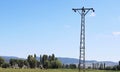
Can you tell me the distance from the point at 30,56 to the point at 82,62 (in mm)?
151692

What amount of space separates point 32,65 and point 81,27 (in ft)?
475

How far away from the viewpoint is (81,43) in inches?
1168

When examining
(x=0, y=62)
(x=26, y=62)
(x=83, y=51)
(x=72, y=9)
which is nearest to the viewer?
(x=83, y=51)

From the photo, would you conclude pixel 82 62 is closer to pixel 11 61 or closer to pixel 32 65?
pixel 32 65

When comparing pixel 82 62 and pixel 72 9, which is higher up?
pixel 72 9

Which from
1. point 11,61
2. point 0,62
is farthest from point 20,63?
point 0,62

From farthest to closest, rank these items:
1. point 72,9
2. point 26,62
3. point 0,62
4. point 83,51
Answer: point 26,62, point 0,62, point 72,9, point 83,51

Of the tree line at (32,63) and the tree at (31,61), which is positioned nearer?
the tree line at (32,63)

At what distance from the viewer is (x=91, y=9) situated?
31109mm

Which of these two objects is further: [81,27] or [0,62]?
[0,62]

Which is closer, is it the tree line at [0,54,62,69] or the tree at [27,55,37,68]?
the tree line at [0,54,62,69]

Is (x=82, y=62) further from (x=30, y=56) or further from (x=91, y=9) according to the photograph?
(x=30, y=56)

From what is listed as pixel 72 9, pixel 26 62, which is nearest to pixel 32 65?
pixel 26 62

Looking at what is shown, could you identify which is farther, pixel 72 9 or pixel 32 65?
pixel 32 65
